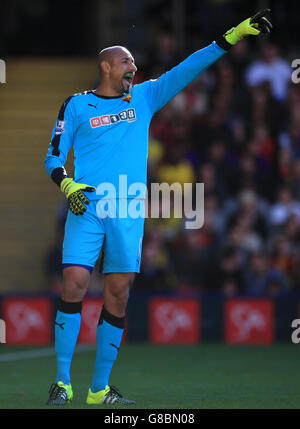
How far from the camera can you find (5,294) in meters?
13.3

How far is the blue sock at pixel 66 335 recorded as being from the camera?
7.18 m

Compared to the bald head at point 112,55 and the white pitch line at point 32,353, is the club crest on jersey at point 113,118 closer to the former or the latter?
the bald head at point 112,55

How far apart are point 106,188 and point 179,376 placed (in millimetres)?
2617

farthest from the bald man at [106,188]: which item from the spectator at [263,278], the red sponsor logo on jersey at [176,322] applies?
the spectator at [263,278]

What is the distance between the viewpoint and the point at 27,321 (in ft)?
43.3

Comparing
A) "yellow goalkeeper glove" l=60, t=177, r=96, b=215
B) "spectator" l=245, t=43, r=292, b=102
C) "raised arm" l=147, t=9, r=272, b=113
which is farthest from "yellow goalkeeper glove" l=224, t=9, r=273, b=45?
"spectator" l=245, t=43, r=292, b=102

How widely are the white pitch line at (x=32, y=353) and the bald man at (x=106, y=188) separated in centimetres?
394

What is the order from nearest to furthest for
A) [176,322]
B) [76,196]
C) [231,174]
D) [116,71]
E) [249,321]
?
1. [76,196]
2. [116,71]
3. [249,321]
4. [176,322]
5. [231,174]

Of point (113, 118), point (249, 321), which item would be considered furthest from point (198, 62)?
point (249, 321)

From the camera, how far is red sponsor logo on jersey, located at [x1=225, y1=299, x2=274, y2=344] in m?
13.0

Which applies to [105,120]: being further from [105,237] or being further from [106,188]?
[105,237]

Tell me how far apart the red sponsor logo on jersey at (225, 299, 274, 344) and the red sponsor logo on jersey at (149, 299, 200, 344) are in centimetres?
40

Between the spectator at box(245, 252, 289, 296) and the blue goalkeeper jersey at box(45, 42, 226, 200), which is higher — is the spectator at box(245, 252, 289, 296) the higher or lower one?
the lower one

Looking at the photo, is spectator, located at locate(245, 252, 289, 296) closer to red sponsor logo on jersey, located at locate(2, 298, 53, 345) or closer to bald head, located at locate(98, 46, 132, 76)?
red sponsor logo on jersey, located at locate(2, 298, 53, 345)
